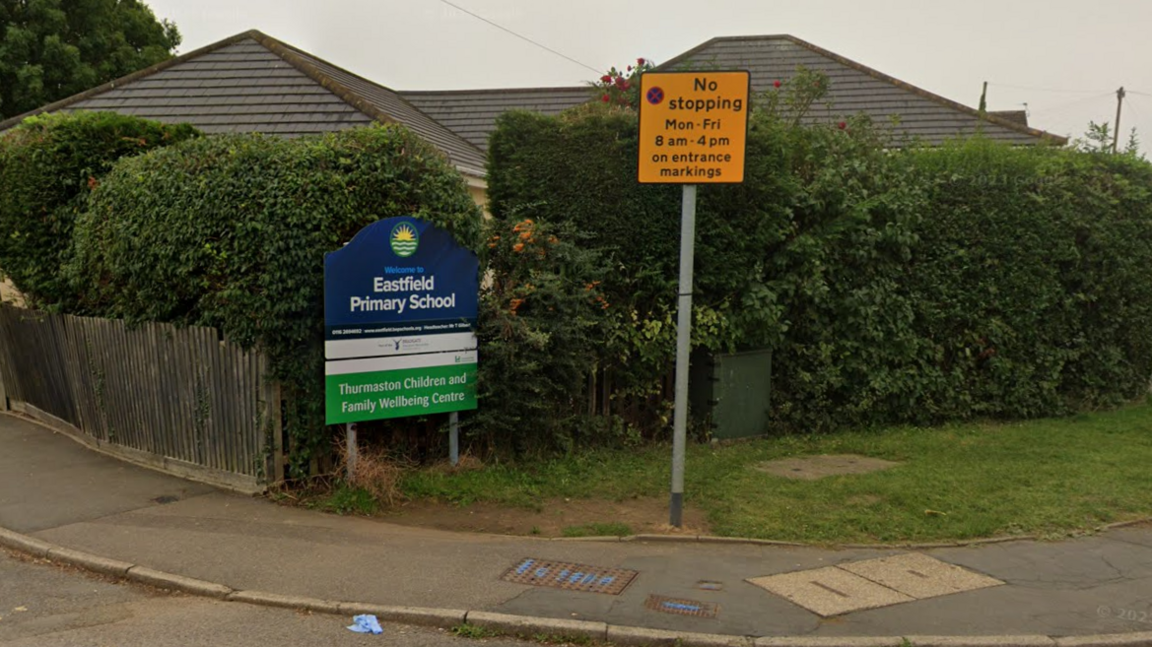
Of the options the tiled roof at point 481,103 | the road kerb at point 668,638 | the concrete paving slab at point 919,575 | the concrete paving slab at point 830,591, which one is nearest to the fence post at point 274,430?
the road kerb at point 668,638

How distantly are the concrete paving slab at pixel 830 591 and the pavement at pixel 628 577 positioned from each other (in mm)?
16

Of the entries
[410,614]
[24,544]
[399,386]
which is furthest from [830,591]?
[24,544]

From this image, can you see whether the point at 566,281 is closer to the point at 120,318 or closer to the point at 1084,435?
the point at 120,318

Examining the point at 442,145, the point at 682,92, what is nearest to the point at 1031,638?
the point at 682,92

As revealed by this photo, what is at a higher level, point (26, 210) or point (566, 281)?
point (26, 210)

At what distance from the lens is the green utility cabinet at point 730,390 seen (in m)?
8.73

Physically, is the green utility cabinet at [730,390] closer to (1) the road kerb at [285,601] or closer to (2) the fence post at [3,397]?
(1) the road kerb at [285,601]

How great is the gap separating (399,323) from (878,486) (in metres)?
4.50

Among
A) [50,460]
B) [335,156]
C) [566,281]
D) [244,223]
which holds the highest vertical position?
[335,156]

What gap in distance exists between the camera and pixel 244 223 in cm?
648

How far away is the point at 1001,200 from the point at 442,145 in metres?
9.24

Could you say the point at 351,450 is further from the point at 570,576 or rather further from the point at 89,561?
the point at 570,576

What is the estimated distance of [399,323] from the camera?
689cm

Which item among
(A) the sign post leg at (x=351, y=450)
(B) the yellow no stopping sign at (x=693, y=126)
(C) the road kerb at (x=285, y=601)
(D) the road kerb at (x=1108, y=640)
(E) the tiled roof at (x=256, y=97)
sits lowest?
(C) the road kerb at (x=285, y=601)
